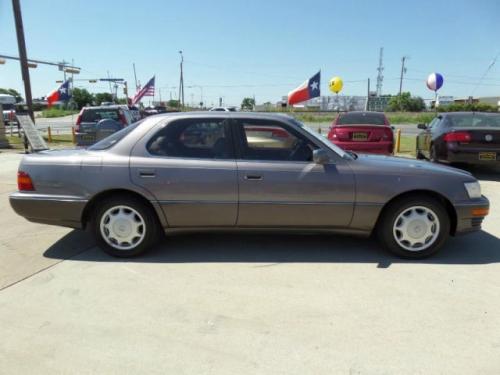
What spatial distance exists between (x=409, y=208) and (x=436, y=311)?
119 centimetres

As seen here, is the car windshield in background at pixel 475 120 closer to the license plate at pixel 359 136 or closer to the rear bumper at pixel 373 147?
the rear bumper at pixel 373 147

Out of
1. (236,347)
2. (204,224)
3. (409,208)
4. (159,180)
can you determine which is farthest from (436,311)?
(159,180)

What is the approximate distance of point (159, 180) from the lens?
4.05 m

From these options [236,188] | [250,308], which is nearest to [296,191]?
[236,188]

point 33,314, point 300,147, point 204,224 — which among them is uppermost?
point 300,147

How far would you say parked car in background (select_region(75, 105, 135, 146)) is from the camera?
12.9 meters

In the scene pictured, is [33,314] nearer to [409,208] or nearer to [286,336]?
[286,336]

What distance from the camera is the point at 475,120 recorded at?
9.27 meters

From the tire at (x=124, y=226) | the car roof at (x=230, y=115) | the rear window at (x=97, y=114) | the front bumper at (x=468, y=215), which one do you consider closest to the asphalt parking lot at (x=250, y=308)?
the tire at (x=124, y=226)

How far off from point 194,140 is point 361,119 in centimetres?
686

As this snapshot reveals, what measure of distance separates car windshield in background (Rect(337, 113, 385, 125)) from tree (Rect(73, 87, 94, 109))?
101 m

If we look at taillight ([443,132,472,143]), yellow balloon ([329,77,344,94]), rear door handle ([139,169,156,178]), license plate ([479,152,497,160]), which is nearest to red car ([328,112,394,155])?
taillight ([443,132,472,143])

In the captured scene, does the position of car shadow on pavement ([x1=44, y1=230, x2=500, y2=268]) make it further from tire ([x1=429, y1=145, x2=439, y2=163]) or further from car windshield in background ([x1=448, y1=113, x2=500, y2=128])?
car windshield in background ([x1=448, y1=113, x2=500, y2=128])

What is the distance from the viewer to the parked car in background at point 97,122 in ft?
42.5
